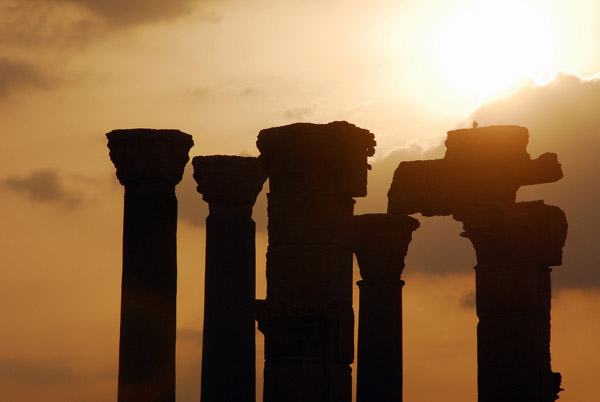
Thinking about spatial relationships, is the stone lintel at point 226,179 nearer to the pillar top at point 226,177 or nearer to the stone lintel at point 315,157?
the pillar top at point 226,177

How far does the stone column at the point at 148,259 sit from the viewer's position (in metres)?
27.9

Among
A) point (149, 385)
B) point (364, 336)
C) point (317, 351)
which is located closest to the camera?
point (317, 351)

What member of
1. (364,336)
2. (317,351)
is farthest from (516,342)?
(317,351)

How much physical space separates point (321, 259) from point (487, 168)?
7.20 metres

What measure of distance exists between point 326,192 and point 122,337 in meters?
4.99

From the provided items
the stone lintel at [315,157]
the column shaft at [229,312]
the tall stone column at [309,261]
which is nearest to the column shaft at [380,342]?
the column shaft at [229,312]

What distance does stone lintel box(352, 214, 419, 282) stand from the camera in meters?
34.1

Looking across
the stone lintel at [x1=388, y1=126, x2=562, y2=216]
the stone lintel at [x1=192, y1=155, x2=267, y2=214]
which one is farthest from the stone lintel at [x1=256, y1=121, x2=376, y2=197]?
the stone lintel at [x1=388, y1=126, x2=562, y2=216]

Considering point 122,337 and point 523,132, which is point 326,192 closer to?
point 122,337

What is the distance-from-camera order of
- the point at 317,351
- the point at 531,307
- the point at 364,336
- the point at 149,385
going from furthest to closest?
1. the point at 364,336
2. the point at 531,307
3. the point at 149,385
4. the point at 317,351

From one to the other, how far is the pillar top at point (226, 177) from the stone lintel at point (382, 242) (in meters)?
3.02

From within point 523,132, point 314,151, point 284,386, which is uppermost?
point 523,132

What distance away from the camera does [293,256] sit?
25.7 metres

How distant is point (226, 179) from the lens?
32.3 m
